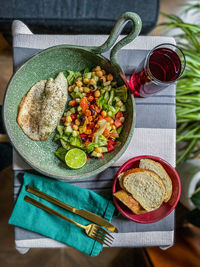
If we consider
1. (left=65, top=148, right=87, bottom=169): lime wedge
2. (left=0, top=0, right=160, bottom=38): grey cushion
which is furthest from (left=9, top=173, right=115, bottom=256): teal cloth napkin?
(left=0, top=0, right=160, bottom=38): grey cushion

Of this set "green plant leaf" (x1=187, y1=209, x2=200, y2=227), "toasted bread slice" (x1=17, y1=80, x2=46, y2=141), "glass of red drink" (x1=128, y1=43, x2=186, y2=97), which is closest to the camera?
"glass of red drink" (x1=128, y1=43, x2=186, y2=97)

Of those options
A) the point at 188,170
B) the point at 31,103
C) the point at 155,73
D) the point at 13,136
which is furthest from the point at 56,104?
the point at 188,170

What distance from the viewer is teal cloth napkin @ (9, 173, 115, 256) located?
44.5 inches

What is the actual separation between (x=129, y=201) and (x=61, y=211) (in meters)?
0.32

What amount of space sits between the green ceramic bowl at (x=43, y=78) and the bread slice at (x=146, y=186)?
114 mm

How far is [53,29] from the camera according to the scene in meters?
1.58

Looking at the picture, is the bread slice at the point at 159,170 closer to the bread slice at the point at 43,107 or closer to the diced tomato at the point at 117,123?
the diced tomato at the point at 117,123

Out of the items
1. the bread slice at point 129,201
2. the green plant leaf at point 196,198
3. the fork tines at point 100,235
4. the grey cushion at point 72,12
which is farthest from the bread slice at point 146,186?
the grey cushion at point 72,12

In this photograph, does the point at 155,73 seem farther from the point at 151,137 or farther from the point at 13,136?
the point at 13,136

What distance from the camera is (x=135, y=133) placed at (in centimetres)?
117

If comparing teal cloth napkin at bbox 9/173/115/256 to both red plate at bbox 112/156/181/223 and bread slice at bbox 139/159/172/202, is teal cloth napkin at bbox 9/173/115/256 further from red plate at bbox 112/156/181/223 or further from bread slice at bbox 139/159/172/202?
bread slice at bbox 139/159/172/202

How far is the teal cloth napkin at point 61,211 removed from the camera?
44.5 inches

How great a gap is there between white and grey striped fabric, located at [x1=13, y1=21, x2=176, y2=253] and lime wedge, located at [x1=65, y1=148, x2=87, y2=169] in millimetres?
117

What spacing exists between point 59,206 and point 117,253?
115 cm
